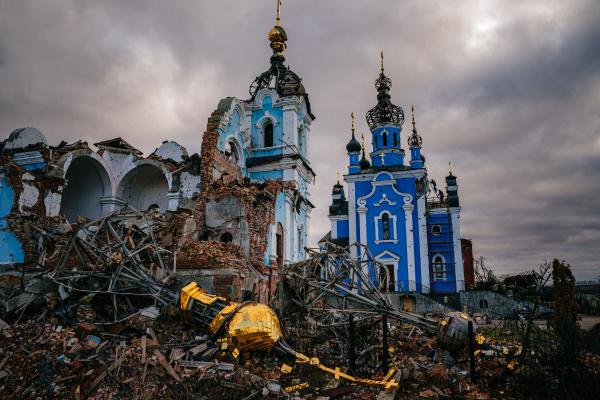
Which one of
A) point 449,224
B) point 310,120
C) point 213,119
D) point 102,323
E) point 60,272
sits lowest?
point 102,323

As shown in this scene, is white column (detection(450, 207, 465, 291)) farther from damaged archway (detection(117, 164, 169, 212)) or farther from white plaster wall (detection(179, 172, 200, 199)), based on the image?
damaged archway (detection(117, 164, 169, 212))

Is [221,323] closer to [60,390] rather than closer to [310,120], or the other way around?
[60,390]

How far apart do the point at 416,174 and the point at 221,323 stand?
946 inches

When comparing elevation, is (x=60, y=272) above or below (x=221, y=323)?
above

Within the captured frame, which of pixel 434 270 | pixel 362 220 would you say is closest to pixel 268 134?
pixel 362 220

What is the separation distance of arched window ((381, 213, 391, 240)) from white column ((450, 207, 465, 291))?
4.63m

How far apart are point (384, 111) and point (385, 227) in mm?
10752

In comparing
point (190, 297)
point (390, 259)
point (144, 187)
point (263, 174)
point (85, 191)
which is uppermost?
point (263, 174)

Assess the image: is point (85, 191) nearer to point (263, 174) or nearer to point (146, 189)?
point (146, 189)

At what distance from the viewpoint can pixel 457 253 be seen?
29.9m

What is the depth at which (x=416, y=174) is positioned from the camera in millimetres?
31016

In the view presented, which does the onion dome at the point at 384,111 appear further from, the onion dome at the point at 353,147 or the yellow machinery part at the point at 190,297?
the yellow machinery part at the point at 190,297

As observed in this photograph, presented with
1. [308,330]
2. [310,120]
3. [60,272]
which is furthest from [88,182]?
[310,120]

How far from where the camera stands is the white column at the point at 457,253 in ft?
96.4
